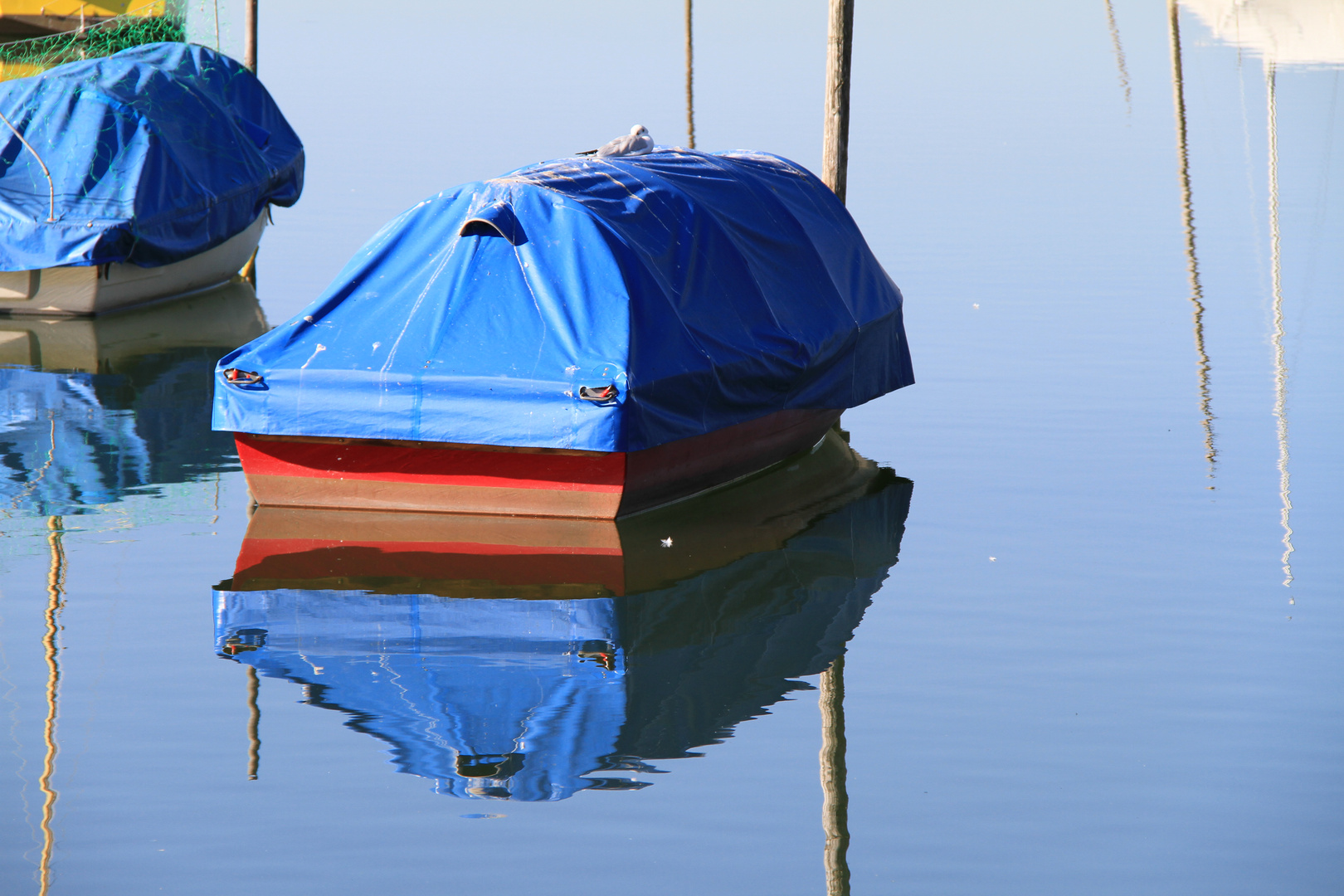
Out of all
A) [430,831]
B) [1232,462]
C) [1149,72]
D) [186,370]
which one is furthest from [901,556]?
[1149,72]

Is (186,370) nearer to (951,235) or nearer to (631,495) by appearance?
(631,495)

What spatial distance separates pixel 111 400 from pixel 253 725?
7964 millimetres

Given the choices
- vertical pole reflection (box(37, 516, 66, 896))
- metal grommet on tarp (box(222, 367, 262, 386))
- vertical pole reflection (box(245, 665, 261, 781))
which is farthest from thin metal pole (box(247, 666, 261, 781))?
metal grommet on tarp (box(222, 367, 262, 386))

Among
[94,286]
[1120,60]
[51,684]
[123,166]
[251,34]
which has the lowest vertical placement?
[51,684]

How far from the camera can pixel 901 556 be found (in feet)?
38.0

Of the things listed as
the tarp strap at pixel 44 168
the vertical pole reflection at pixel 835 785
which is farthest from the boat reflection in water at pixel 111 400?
the vertical pole reflection at pixel 835 785

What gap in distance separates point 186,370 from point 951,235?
12.6 metres

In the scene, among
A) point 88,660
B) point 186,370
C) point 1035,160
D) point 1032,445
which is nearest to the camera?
point 88,660

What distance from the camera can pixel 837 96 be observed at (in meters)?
16.6

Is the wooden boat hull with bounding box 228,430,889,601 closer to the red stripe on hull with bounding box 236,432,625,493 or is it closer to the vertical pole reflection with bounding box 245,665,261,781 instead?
the red stripe on hull with bounding box 236,432,625,493

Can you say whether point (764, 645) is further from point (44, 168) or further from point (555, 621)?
point (44, 168)

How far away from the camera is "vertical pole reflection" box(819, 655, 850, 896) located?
22.6ft

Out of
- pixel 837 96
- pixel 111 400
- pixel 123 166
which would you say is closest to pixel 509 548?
pixel 111 400

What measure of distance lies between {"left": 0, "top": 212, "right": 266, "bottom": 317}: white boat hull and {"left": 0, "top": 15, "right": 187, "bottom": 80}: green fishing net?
4420mm
